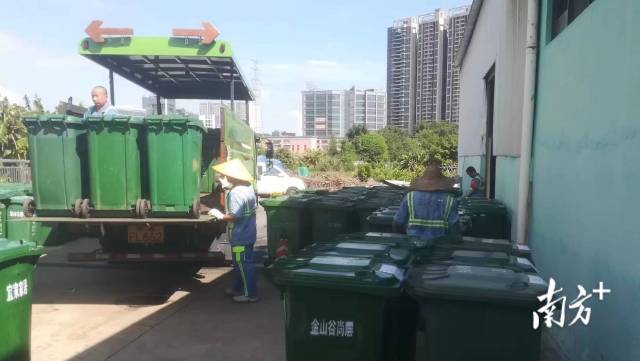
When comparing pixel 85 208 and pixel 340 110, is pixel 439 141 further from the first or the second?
pixel 340 110

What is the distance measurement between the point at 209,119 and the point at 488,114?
6045mm

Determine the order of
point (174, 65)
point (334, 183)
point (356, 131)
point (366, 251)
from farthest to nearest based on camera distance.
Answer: point (356, 131) → point (334, 183) → point (174, 65) → point (366, 251)

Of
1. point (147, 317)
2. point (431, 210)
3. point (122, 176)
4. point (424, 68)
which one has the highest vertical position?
point (424, 68)

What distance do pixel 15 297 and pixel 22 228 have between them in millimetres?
4712

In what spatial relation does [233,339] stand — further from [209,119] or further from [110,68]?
[110,68]

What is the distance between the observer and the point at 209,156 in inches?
271

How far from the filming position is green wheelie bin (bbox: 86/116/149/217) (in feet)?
17.1

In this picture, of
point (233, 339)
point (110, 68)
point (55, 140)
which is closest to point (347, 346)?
point (233, 339)

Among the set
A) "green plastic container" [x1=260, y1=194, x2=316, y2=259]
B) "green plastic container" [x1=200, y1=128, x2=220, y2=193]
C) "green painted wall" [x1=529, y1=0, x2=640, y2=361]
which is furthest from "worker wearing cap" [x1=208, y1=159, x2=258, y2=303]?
"green painted wall" [x1=529, y1=0, x2=640, y2=361]

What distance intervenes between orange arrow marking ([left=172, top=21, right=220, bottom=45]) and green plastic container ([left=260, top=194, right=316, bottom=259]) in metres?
2.21

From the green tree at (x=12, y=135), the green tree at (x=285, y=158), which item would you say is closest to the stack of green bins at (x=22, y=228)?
the green tree at (x=12, y=135)

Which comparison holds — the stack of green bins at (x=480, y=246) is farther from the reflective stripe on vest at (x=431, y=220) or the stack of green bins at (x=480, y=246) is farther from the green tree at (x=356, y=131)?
the green tree at (x=356, y=131)

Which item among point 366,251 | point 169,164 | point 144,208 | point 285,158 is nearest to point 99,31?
point 169,164

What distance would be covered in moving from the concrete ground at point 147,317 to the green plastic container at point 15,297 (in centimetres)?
65
